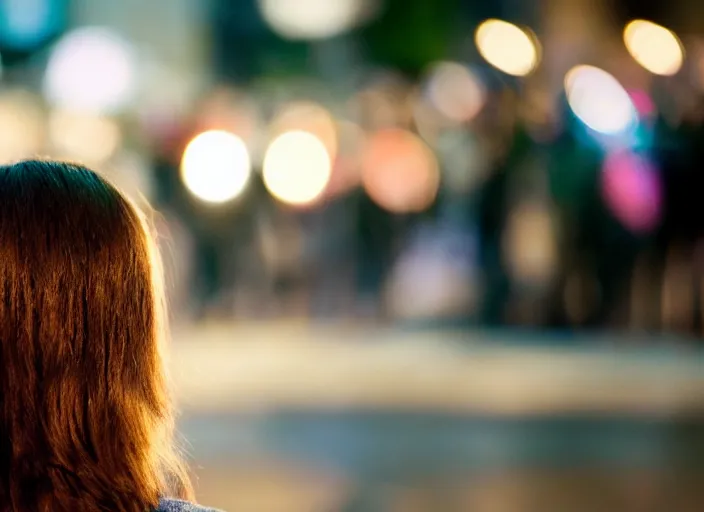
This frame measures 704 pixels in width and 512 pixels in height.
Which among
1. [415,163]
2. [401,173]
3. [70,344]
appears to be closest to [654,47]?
[415,163]

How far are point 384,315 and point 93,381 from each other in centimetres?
1123

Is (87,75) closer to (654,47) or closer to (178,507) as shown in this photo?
(654,47)

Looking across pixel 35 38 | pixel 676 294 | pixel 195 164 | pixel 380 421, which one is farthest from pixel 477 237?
pixel 35 38

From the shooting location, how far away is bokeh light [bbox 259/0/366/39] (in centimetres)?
1334

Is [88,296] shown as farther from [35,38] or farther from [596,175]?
[35,38]

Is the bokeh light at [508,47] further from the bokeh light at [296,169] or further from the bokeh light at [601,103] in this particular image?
the bokeh light at [296,169]

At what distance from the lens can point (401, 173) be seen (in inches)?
512

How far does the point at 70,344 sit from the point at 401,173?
11.5 meters

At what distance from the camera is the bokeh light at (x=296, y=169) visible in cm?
1304

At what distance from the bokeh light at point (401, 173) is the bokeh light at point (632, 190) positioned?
1.85 meters

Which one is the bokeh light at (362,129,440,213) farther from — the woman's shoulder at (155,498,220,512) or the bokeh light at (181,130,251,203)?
the woman's shoulder at (155,498,220,512)

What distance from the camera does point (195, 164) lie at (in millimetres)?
12977

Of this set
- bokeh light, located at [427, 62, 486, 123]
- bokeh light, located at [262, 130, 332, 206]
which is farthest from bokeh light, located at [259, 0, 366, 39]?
bokeh light, located at [262, 130, 332, 206]

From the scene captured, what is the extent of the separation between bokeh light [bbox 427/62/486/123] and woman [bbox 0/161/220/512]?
1123cm
